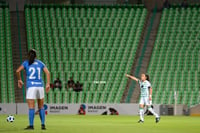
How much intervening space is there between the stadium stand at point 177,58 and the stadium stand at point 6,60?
414 inches

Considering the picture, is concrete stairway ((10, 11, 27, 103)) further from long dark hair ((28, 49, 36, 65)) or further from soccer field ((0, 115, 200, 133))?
long dark hair ((28, 49, 36, 65))

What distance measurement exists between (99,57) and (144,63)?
3.53 m

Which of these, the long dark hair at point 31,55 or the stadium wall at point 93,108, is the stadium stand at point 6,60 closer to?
the stadium wall at point 93,108

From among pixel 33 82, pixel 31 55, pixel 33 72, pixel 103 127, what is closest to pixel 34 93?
pixel 33 82

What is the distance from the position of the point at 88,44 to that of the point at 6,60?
21.5 feet

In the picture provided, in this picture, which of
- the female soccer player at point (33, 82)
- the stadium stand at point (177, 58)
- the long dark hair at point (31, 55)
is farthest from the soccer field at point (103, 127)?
the stadium stand at point (177, 58)

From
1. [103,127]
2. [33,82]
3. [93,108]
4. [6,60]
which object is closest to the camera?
[33,82]

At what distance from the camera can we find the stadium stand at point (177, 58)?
3897 cm

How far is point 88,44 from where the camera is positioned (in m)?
42.3

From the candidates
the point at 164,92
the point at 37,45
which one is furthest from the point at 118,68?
the point at 37,45

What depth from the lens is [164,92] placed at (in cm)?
3891

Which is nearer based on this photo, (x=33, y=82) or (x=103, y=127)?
(x=33, y=82)

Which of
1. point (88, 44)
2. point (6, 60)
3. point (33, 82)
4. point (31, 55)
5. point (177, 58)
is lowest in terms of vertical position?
point (33, 82)

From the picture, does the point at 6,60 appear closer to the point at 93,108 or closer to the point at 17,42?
the point at 17,42
